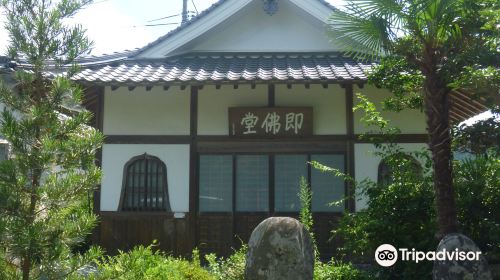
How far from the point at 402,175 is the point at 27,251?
17.4 feet

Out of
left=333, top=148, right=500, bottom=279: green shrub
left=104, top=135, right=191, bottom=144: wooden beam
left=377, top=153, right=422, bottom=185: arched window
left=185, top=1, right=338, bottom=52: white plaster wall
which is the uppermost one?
left=185, top=1, right=338, bottom=52: white plaster wall

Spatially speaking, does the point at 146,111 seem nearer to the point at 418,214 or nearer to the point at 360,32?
the point at 360,32

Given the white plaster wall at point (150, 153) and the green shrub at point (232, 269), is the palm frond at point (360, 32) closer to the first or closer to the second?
the green shrub at point (232, 269)

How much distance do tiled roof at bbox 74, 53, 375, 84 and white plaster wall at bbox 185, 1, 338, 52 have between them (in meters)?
0.24

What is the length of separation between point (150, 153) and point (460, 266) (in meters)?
6.60

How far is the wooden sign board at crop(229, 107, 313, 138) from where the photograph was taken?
10.3 meters

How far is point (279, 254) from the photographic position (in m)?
6.16

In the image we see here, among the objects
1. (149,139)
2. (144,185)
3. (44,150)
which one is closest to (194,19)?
(149,139)

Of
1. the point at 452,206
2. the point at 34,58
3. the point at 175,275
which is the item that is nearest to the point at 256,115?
the point at 175,275

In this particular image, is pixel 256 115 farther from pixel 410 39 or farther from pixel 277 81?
pixel 410 39

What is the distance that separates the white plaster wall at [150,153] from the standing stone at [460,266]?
581 cm

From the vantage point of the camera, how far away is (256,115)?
33.8ft

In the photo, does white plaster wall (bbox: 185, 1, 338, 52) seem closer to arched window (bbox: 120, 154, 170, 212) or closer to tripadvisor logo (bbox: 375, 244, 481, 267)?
arched window (bbox: 120, 154, 170, 212)

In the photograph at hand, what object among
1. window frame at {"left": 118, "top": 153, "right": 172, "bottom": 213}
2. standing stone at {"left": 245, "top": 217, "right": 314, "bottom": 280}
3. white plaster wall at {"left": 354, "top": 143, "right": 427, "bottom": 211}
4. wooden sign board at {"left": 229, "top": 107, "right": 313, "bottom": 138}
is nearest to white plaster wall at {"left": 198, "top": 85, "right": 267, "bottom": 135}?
wooden sign board at {"left": 229, "top": 107, "right": 313, "bottom": 138}
